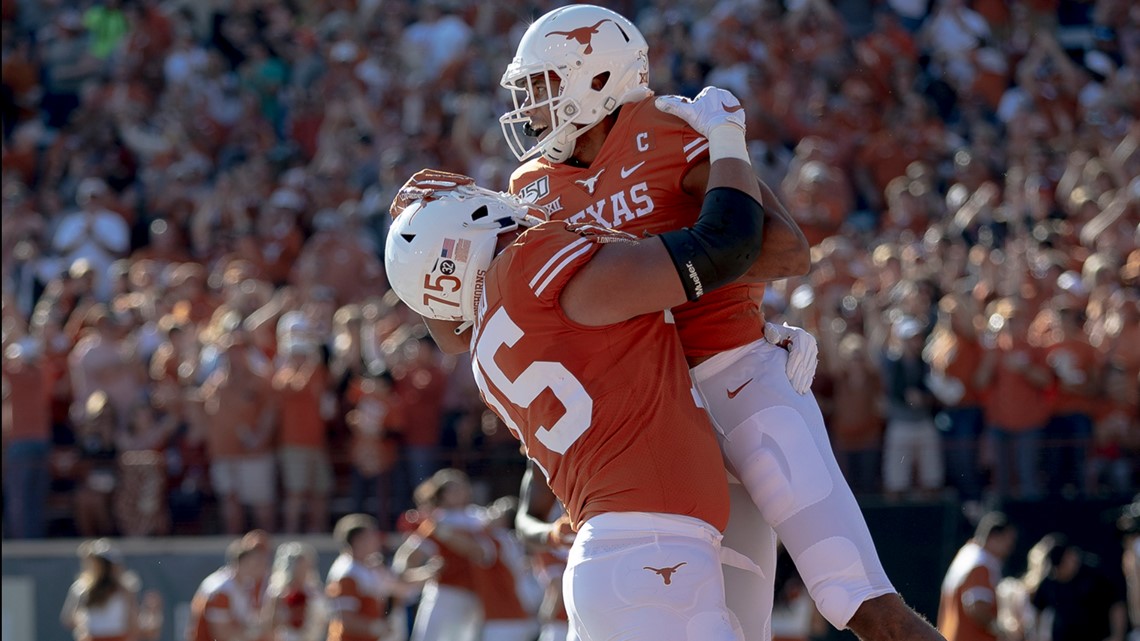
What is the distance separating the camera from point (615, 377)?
12.6ft

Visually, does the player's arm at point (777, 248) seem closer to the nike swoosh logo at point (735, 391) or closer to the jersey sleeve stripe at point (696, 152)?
the jersey sleeve stripe at point (696, 152)

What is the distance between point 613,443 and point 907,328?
6.34 m

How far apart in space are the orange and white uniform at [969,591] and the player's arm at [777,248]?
16.1 ft

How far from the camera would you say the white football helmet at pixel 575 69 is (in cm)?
429

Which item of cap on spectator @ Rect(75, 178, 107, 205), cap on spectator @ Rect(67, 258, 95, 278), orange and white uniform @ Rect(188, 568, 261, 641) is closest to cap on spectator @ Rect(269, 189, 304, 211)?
cap on spectator @ Rect(75, 178, 107, 205)

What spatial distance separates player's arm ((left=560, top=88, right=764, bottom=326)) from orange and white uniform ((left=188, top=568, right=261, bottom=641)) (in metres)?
6.07

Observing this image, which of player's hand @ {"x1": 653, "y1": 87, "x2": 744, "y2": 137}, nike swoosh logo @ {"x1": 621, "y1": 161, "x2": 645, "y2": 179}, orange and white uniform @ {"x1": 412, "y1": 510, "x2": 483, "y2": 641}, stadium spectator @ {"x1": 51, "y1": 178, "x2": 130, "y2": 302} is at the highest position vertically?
player's hand @ {"x1": 653, "y1": 87, "x2": 744, "y2": 137}

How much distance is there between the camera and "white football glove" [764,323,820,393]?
13.8 feet

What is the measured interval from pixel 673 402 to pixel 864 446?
629 cm

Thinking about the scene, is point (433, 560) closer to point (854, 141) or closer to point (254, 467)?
point (254, 467)

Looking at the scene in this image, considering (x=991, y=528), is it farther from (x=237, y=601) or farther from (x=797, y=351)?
(x=797, y=351)

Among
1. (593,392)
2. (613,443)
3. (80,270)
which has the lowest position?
(80,270)

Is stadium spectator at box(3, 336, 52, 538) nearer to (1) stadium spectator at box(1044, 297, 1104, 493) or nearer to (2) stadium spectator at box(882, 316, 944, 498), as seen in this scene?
(2) stadium spectator at box(882, 316, 944, 498)

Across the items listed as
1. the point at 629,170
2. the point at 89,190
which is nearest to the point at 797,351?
the point at 629,170
